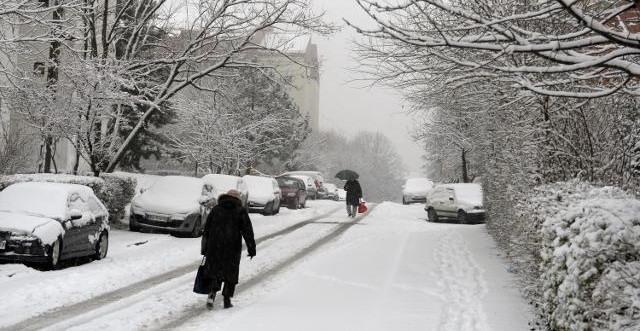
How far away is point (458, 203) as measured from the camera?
87.4ft

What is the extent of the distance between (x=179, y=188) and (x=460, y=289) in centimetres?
1143

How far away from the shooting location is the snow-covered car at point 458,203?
86.4 feet

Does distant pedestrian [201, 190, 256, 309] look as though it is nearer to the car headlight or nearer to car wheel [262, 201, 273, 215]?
the car headlight

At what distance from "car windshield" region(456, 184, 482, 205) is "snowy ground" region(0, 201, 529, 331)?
10.1 metres

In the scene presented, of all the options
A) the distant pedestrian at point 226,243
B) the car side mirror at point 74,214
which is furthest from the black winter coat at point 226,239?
the car side mirror at point 74,214

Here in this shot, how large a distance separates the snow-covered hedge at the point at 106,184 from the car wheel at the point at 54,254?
16.0 feet

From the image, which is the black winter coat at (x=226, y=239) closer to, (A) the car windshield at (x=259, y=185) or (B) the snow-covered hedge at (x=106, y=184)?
(B) the snow-covered hedge at (x=106, y=184)

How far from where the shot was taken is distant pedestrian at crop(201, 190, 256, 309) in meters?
8.57

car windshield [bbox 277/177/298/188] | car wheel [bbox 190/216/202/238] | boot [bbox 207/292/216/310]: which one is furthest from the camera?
car windshield [bbox 277/177/298/188]

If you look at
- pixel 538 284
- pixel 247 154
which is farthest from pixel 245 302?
pixel 247 154

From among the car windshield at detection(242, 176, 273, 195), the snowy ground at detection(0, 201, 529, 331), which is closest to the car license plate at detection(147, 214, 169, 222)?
the snowy ground at detection(0, 201, 529, 331)

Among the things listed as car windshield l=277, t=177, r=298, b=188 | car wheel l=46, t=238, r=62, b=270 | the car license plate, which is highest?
car windshield l=277, t=177, r=298, b=188

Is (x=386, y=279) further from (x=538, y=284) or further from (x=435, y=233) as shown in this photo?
(x=435, y=233)

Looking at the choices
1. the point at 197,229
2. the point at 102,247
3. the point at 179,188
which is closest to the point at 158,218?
the point at 197,229
